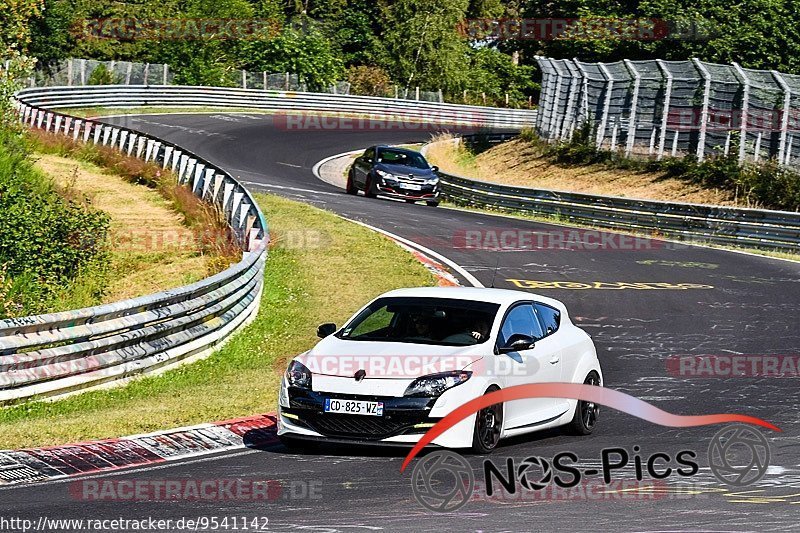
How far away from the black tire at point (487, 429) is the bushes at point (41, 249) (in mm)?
11321

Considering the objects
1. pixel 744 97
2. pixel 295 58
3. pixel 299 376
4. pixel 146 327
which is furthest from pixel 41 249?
pixel 295 58

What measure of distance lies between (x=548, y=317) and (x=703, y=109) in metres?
28.4

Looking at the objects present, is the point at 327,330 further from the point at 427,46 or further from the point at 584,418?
the point at 427,46

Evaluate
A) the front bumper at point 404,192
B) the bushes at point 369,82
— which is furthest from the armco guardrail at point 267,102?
the front bumper at point 404,192

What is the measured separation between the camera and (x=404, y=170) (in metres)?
36.8

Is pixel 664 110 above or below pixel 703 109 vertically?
below

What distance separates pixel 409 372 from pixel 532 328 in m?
1.83

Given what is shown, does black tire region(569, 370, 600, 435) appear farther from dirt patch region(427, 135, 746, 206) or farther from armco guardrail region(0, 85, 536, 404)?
dirt patch region(427, 135, 746, 206)

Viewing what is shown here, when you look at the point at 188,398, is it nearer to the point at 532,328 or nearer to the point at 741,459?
the point at 532,328

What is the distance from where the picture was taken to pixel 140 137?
35.9 metres

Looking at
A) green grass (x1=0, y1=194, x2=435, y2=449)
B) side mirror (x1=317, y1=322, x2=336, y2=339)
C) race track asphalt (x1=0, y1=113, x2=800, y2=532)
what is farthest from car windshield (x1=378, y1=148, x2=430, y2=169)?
side mirror (x1=317, y1=322, x2=336, y2=339)

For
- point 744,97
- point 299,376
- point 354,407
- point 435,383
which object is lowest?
point 354,407

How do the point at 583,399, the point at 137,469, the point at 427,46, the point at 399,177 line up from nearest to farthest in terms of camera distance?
the point at 137,469 → the point at 583,399 → the point at 399,177 → the point at 427,46

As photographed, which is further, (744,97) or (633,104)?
(633,104)
